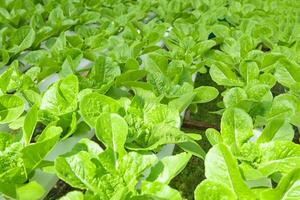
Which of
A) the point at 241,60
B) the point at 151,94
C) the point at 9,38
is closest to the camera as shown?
the point at 151,94

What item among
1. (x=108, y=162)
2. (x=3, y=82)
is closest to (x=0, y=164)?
(x=108, y=162)

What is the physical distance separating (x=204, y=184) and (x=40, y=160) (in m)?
0.29

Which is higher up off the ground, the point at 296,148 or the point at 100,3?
the point at 296,148

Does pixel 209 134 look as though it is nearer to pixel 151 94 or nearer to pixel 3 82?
pixel 151 94

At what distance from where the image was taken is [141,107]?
86cm

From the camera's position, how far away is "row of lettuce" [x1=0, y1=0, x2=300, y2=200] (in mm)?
658

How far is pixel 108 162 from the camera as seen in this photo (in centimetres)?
69

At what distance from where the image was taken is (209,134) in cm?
79

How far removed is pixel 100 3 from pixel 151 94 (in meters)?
1.04

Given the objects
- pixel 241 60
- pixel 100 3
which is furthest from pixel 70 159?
pixel 100 3

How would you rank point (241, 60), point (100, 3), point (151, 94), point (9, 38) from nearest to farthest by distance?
point (151, 94), point (241, 60), point (9, 38), point (100, 3)

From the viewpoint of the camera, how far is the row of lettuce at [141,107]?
66 cm

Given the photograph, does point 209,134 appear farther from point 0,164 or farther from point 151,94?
point 0,164

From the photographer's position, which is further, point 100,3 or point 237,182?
point 100,3
